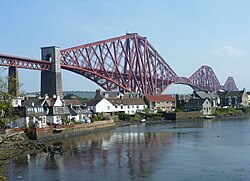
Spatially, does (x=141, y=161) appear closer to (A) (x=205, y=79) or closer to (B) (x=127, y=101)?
(B) (x=127, y=101)

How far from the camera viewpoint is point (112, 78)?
2790 inches

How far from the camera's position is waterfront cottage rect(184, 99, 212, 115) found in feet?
203

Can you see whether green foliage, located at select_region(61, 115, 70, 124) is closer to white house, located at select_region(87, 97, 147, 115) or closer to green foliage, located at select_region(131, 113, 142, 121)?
white house, located at select_region(87, 97, 147, 115)

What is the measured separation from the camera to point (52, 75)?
178ft

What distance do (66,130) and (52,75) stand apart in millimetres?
21762

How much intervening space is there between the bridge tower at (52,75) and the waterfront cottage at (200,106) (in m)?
21.5

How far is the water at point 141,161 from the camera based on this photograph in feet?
57.4

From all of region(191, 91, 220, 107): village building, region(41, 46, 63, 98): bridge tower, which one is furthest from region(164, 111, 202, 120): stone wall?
region(41, 46, 63, 98): bridge tower

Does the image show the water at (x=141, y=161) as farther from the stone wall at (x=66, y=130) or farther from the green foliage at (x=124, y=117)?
the green foliage at (x=124, y=117)

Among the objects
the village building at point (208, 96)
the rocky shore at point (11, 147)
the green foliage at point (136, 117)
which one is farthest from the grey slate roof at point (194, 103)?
the rocky shore at point (11, 147)

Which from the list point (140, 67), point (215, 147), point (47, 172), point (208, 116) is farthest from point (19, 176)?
point (140, 67)

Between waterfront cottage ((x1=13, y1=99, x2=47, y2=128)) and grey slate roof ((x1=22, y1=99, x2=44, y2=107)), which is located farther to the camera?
grey slate roof ((x1=22, y1=99, x2=44, y2=107))

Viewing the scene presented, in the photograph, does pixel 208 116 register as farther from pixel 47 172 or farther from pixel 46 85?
pixel 47 172

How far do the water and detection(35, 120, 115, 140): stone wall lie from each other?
1976mm
